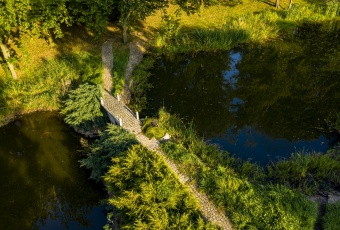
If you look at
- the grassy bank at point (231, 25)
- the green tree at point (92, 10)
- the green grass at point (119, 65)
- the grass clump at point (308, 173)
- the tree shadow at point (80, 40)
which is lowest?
the grass clump at point (308, 173)

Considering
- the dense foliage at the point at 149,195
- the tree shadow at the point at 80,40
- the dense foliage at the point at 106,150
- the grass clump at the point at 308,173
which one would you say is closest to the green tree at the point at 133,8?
the tree shadow at the point at 80,40

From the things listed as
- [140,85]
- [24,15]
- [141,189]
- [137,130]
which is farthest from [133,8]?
[141,189]

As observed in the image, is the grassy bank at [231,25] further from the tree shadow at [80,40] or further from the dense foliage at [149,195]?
the dense foliage at [149,195]

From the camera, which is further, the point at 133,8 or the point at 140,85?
the point at 140,85

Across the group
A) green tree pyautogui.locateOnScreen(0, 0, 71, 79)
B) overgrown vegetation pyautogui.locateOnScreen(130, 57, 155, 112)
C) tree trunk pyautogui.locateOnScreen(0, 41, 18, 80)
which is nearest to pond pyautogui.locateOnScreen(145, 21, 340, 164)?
overgrown vegetation pyautogui.locateOnScreen(130, 57, 155, 112)

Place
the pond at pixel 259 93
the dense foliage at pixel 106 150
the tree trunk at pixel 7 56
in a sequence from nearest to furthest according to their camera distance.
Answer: the dense foliage at pixel 106 150 < the pond at pixel 259 93 < the tree trunk at pixel 7 56

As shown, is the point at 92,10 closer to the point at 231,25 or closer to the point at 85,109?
the point at 85,109
